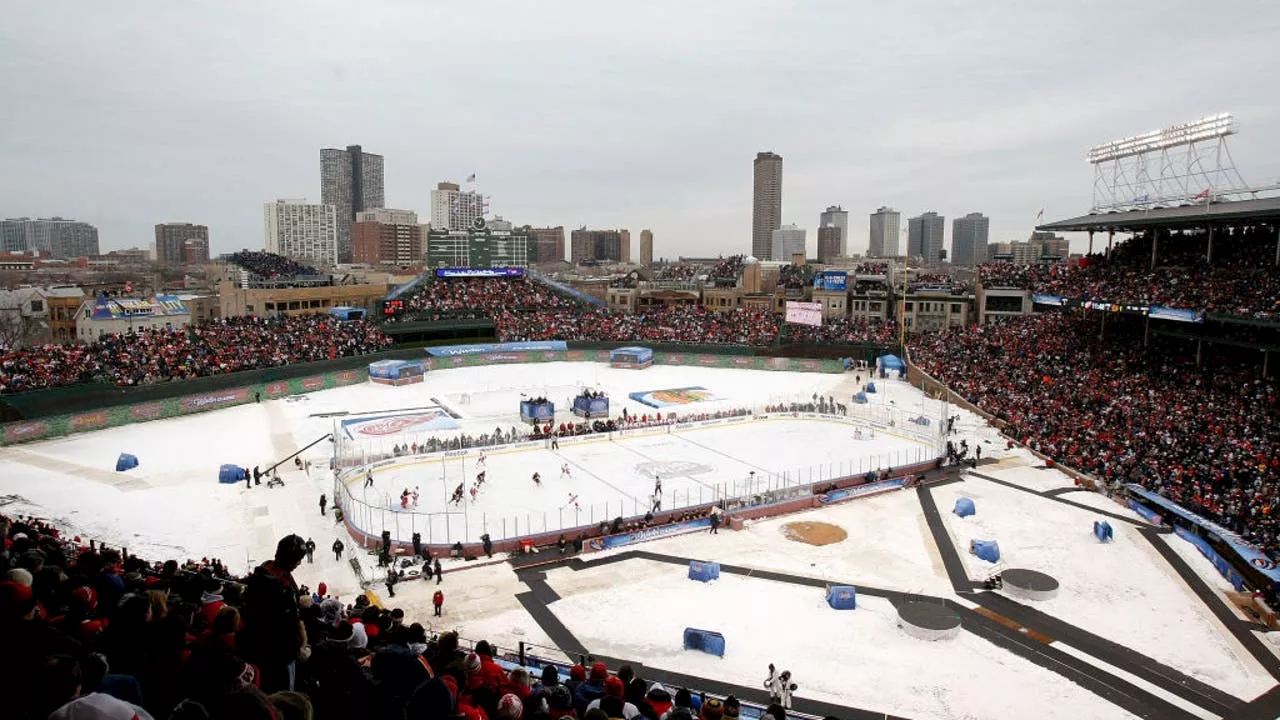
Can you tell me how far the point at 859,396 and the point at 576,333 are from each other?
3425 cm

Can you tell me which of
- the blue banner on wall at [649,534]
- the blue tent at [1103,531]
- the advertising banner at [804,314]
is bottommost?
the blue banner on wall at [649,534]

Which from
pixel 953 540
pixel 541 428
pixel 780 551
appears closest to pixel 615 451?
pixel 541 428

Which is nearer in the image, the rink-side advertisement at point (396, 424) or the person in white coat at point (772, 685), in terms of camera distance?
the person in white coat at point (772, 685)

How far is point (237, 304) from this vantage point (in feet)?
303

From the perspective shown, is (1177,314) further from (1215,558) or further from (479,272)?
(479,272)

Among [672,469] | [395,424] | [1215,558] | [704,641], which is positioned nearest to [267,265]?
[395,424]

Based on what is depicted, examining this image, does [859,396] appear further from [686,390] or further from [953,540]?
[953,540]

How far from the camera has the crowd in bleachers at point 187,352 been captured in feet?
153

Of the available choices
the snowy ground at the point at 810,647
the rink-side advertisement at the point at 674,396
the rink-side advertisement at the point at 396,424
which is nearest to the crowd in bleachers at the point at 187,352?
the rink-side advertisement at the point at 396,424

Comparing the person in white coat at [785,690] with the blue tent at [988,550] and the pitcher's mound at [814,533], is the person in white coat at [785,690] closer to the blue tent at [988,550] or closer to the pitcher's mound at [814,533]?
the pitcher's mound at [814,533]

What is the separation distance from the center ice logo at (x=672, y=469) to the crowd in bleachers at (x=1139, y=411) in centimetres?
1853

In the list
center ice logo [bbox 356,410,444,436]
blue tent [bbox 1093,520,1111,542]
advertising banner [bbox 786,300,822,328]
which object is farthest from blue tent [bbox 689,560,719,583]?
advertising banner [bbox 786,300,822,328]

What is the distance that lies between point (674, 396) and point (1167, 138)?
120ft

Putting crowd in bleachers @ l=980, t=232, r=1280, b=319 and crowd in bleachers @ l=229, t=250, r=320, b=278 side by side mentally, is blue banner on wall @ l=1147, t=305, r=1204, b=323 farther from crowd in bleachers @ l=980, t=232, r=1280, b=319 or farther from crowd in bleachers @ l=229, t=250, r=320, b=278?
crowd in bleachers @ l=229, t=250, r=320, b=278
